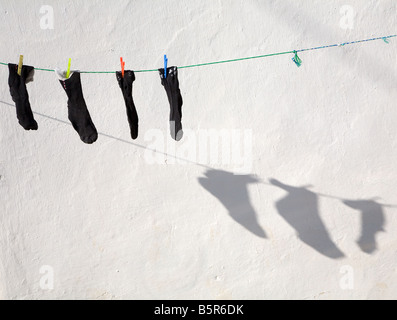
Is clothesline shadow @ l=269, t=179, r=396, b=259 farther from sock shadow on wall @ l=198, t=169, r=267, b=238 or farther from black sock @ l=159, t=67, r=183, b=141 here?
black sock @ l=159, t=67, r=183, b=141

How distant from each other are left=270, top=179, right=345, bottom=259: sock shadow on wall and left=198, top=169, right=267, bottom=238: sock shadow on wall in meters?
0.23

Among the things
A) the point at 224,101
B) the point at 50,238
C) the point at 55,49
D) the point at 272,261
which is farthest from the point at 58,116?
the point at 272,261

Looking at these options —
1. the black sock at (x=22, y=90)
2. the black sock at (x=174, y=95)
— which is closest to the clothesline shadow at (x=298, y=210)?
the black sock at (x=174, y=95)

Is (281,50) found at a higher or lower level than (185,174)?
higher

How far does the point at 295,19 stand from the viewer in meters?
3.79

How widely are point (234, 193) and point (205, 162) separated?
361 millimetres

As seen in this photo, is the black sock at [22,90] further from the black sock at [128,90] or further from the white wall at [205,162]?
the black sock at [128,90]

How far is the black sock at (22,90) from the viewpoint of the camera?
3271mm

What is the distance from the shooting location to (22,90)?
3318 millimetres

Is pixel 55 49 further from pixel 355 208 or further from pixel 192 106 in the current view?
pixel 355 208

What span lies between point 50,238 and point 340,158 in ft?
8.33

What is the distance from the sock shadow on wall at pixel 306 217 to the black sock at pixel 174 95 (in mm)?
1029

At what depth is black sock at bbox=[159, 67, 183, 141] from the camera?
11.0ft

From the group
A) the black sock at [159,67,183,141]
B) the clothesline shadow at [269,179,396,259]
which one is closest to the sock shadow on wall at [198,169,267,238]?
the clothesline shadow at [269,179,396,259]
